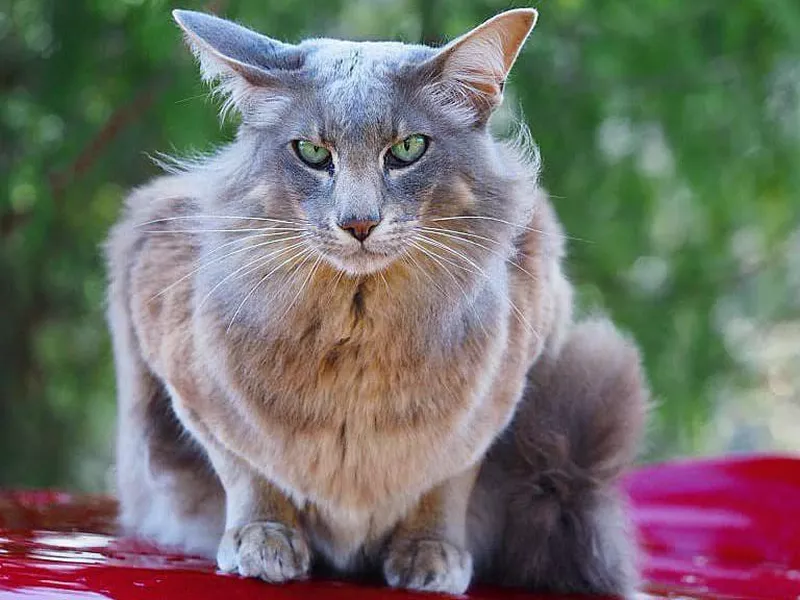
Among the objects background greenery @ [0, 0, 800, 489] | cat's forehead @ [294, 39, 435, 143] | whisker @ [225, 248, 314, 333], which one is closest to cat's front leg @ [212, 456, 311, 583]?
whisker @ [225, 248, 314, 333]

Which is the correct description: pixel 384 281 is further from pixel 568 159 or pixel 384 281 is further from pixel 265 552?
pixel 568 159

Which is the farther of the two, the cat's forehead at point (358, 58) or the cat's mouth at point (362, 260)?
the cat's forehead at point (358, 58)

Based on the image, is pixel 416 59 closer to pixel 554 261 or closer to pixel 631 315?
pixel 554 261

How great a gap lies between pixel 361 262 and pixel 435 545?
54 centimetres

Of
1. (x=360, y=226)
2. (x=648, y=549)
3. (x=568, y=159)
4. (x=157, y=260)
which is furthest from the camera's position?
(x=568, y=159)

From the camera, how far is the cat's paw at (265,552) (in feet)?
5.55

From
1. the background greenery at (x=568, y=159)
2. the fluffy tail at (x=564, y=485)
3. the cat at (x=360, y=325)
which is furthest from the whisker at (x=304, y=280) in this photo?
the background greenery at (x=568, y=159)

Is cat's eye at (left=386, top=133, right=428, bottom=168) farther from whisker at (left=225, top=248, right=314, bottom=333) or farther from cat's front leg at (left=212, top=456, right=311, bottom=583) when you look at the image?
cat's front leg at (left=212, top=456, right=311, bottom=583)

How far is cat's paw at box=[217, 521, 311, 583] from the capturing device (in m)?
1.69

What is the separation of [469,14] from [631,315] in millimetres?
1202

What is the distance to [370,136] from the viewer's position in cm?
158

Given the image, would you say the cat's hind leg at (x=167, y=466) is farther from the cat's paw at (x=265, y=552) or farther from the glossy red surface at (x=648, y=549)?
the cat's paw at (x=265, y=552)

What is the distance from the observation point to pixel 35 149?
312 centimetres

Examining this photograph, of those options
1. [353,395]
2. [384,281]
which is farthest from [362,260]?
[353,395]
